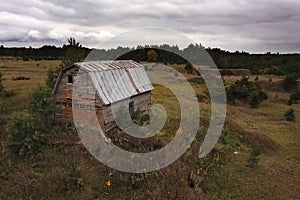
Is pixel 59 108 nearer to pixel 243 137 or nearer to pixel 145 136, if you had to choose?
pixel 145 136

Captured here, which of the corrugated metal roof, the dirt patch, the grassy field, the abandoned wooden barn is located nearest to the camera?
the grassy field

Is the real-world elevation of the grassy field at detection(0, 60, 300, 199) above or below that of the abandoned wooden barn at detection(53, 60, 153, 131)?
below

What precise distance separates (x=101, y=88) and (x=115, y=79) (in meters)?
1.48

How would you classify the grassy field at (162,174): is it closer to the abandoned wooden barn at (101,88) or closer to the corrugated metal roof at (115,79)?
the abandoned wooden barn at (101,88)

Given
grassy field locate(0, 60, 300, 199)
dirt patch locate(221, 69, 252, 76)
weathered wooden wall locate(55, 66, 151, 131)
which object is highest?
dirt patch locate(221, 69, 252, 76)

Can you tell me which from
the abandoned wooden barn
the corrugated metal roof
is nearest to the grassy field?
the abandoned wooden barn

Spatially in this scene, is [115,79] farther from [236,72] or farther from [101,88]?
[236,72]

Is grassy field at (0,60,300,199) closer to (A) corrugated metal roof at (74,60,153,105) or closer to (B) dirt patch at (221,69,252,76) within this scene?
(A) corrugated metal roof at (74,60,153,105)

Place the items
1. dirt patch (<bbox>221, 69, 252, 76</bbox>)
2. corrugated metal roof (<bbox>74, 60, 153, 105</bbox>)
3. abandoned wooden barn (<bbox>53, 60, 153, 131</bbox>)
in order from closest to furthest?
abandoned wooden barn (<bbox>53, 60, 153, 131</bbox>), corrugated metal roof (<bbox>74, 60, 153, 105</bbox>), dirt patch (<bbox>221, 69, 252, 76</bbox>)

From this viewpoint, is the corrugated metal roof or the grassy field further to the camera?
the corrugated metal roof

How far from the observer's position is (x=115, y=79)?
13578 millimetres

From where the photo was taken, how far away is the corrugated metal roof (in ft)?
40.3

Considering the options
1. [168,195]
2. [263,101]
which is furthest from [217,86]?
[168,195]

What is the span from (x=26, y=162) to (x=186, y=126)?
29.6 ft
